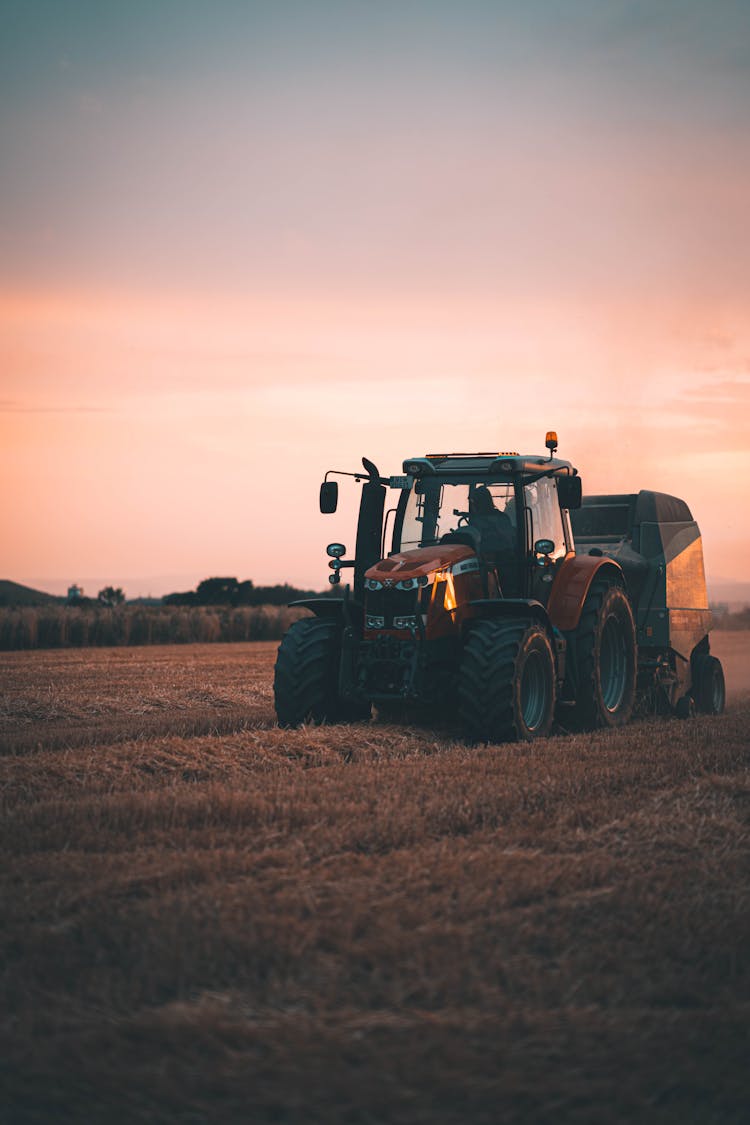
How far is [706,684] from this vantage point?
17375 millimetres

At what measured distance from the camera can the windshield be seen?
43.2ft

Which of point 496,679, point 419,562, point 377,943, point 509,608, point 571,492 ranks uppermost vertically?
point 571,492

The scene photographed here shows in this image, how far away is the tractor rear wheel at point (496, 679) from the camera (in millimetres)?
11727

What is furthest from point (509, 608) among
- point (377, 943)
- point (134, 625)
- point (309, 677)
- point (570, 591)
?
point (134, 625)

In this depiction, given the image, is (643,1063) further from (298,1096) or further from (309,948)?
(309,948)

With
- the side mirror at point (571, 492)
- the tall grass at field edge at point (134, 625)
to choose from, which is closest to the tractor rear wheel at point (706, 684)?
the side mirror at point (571, 492)

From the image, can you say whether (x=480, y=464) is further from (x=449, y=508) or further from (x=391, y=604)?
(x=391, y=604)

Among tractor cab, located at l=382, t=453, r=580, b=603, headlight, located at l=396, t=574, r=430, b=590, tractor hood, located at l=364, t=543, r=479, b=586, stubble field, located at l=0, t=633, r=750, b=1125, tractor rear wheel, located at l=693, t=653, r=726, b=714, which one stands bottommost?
stubble field, located at l=0, t=633, r=750, b=1125

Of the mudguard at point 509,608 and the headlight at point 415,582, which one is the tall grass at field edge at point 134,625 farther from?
the headlight at point 415,582

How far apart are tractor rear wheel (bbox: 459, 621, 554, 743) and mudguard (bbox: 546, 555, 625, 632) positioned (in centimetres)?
114

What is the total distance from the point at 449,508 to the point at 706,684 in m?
6.00

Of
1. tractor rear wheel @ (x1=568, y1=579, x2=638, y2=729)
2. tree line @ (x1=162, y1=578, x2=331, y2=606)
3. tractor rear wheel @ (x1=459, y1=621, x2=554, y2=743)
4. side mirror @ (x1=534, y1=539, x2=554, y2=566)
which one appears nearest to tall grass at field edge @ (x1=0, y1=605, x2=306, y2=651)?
tree line @ (x1=162, y1=578, x2=331, y2=606)

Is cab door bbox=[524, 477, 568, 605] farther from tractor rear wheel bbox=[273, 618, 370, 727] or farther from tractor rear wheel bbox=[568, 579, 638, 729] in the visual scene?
tractor rear wheel bbox=[273, 618, 370, 727]

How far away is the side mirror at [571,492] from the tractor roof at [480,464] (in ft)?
0.52
